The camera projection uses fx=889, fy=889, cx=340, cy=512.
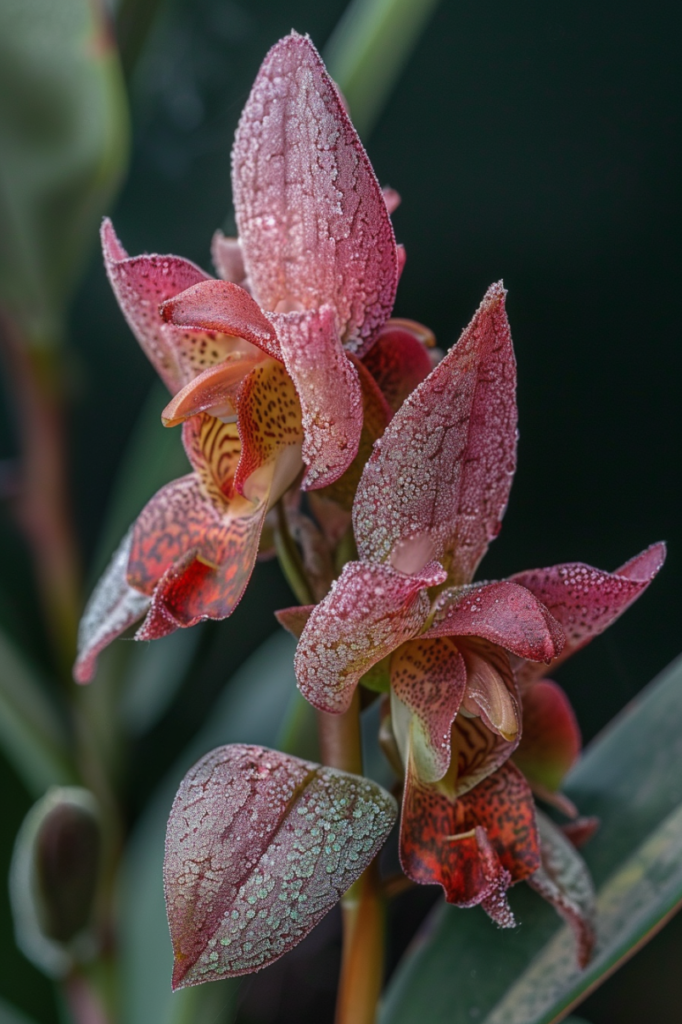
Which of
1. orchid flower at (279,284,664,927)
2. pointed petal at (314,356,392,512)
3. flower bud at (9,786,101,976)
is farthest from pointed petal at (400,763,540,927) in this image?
flower bud at (9,786,101,976)

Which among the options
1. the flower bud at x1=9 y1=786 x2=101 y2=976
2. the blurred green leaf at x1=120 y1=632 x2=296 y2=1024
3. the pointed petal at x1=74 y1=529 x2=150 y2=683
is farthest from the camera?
the blurred green leaf at x1=120 y1=632 x2=296 y2=1024

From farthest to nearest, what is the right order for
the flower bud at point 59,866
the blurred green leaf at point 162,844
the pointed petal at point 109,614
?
the blurred green leaf at point 162,844 < the flower bud at point 59,866 < the pointed petal at point 109,614

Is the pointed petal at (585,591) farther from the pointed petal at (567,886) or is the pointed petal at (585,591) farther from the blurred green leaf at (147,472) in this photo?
the blurred green leaf at (147,472)

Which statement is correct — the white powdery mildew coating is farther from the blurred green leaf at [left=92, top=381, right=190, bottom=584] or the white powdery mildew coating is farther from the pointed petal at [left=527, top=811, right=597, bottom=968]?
the blurred green leaf at [left=92, top=381, right=190, bottom=584]

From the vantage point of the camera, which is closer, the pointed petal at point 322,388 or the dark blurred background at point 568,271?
the pointed petal at point 322,388

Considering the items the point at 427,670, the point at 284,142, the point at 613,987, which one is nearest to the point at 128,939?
the point at 613,987

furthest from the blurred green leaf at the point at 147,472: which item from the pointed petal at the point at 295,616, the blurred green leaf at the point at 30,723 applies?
the pointed petal at the point at 295,616

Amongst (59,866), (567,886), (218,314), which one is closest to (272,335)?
(218,314)

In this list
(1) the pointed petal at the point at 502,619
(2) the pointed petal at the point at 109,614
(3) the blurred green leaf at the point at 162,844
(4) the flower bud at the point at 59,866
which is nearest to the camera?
(1) the pointed petal at the point at 502,619
